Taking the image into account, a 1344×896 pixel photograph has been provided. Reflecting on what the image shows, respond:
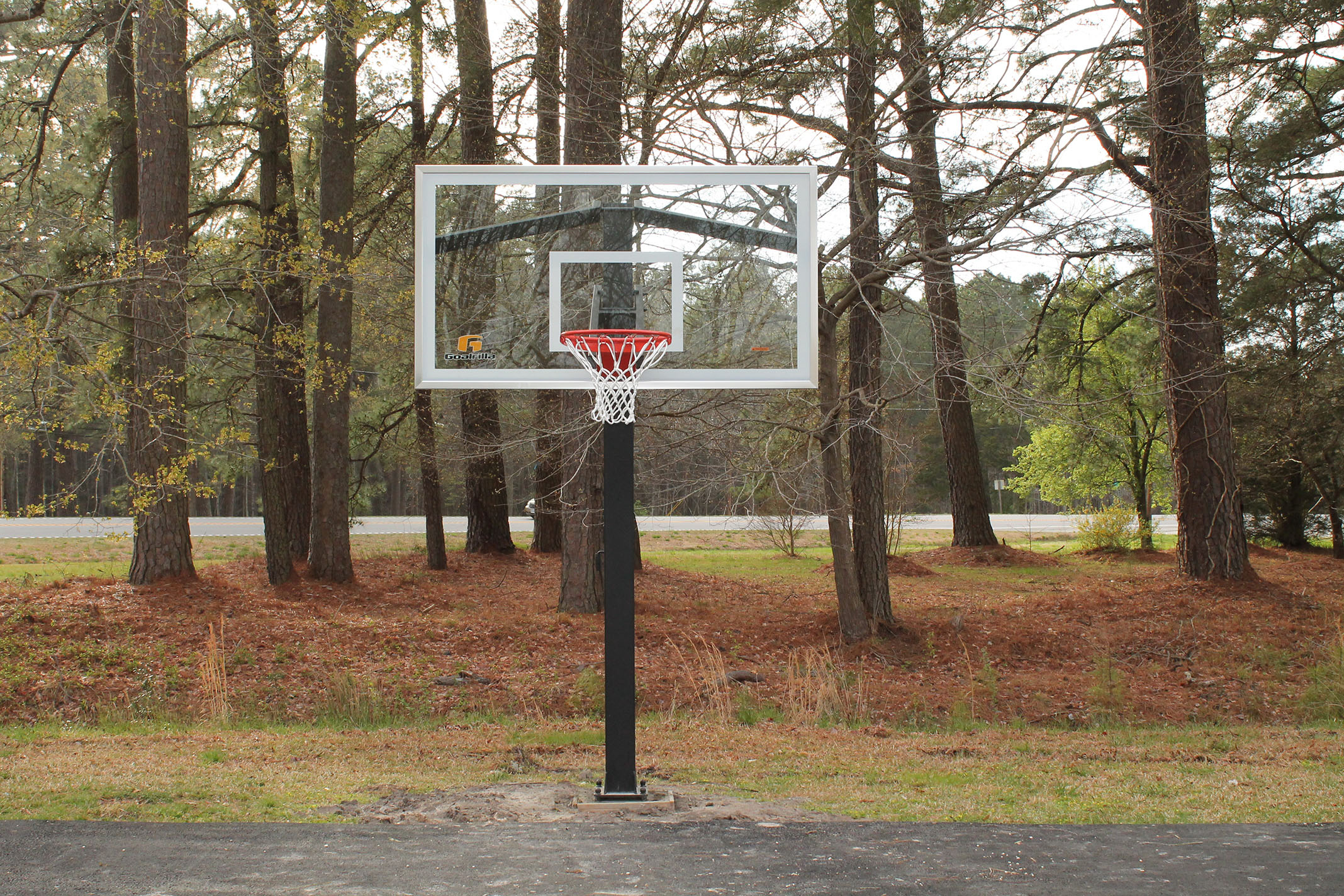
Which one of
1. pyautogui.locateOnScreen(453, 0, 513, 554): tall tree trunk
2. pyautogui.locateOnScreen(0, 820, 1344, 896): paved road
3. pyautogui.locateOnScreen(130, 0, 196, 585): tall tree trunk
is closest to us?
pyautogui.locateOnScreen(0, 820, 1344, 896): paved road

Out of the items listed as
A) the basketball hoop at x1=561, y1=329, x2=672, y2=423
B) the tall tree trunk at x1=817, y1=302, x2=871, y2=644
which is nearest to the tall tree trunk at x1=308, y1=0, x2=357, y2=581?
the tall tree trunk at x1=817, y1=302, x2=871, y2=644

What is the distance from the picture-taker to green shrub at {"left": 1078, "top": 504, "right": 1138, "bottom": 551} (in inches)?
820

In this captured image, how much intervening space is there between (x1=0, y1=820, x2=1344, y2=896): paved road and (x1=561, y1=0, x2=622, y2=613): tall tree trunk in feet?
20.4

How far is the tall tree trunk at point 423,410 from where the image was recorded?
13672 mm

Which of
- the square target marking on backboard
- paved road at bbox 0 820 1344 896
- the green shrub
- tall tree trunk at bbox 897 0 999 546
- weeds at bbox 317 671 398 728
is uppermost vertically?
tall tree trunk at bbox 897 0 999 546

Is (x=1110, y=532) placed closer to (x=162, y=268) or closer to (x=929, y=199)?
(x=929, y=199)

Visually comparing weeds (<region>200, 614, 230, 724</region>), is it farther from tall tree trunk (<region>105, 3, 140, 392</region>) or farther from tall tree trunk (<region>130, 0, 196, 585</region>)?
tall tree trunk (<region>105, 3, 140, 392</region>)

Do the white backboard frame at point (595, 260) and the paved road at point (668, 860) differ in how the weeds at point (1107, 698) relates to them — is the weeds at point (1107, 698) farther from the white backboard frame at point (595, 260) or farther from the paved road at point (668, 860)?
the white backboard frame at point (595, 260)

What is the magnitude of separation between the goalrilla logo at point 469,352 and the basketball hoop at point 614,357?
0.61 m

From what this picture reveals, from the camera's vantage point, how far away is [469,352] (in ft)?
22.2

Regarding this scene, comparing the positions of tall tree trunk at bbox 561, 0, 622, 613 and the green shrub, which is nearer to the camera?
tall tree trunk at bbox 561, 0, 622, 613

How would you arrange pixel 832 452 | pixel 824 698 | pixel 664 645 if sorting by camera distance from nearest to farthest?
pixel 824 698 → pixel 832 452 → pixel 664 645

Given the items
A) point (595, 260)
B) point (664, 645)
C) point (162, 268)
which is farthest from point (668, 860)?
point (162, 268)

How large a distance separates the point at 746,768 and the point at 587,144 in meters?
7.18
